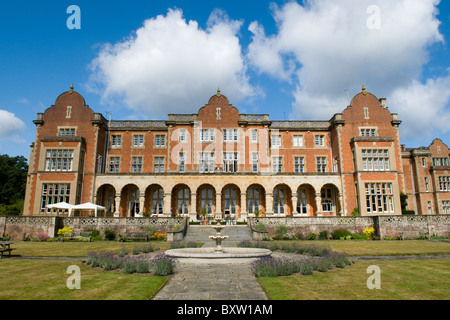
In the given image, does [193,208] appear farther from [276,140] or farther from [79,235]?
[276,140]

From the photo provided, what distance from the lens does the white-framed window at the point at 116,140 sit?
44.3 meters

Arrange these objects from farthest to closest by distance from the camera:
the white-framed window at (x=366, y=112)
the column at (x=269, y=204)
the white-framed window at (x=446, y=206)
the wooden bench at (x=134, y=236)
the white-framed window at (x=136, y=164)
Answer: the white-framed window at (x=446, y=206), the white-framed window at (x=136, y=164), the white-framed window at (x=366, y=112), the column at (x=269, y=204), the wooden bench at (x=134, y=236)

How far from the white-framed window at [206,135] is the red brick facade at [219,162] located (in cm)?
14

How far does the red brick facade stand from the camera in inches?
1513

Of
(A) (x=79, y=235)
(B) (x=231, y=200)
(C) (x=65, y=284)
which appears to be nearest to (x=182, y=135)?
(B) (x=231, y=200)

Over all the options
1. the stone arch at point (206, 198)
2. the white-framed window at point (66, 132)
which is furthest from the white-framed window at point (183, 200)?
the white-framed window at point (66, 132)

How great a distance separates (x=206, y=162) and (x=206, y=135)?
3.79 meters

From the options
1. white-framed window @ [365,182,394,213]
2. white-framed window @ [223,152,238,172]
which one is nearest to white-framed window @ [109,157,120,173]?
white-framed window @ [223,152,238,172]

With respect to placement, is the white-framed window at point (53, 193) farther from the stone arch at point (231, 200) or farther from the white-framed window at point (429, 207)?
the white-framed window at point (429, 207)

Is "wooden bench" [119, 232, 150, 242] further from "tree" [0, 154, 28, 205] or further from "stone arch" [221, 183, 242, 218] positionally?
"tree" [0, 154, 28, 205]

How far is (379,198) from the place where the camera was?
38.8 metres

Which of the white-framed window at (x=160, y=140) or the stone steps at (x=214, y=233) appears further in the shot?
the white-framed window at (x=160, y=140)
